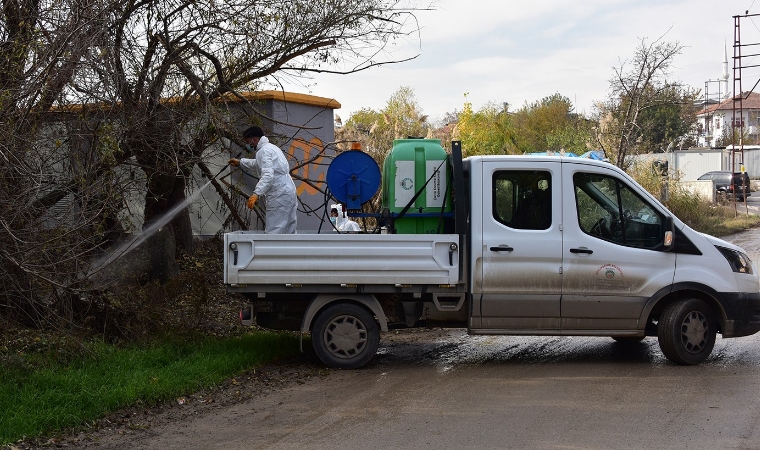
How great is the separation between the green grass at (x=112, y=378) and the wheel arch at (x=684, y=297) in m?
3.85

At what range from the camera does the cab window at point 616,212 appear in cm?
838

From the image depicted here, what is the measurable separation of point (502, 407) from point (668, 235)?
111 inches

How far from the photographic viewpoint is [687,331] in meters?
8.41

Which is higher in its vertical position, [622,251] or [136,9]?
[136,9]

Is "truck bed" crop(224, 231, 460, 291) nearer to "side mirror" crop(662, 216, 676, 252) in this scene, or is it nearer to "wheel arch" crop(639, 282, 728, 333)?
"wheel arch" crop(639, 282, 728, 333)

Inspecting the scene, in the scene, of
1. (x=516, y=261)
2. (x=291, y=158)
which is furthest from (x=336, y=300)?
(x=291, y=158)

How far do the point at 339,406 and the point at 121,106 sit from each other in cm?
426

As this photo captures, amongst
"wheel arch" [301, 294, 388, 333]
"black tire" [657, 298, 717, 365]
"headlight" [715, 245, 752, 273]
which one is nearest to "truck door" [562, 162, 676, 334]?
"black tire" [657, 298, 717, 365]

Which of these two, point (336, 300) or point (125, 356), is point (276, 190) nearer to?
point (336, 300)

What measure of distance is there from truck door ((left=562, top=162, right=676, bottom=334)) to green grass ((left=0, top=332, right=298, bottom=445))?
3197mm

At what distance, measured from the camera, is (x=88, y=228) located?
25.7 ft

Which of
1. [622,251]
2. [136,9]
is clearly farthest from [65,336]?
[622,251]

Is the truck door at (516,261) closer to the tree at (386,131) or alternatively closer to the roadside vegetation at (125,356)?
the roadside vegetation at (125,356)

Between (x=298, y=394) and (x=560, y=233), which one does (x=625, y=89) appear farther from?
(x=298, y=394)
